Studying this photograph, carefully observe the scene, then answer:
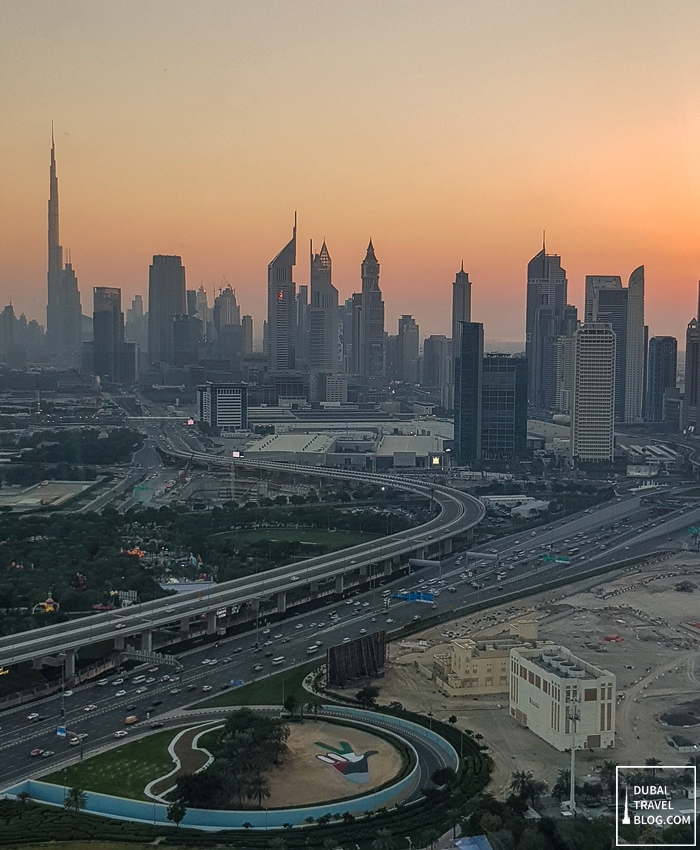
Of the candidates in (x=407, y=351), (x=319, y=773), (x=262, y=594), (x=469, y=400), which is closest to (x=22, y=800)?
(x=319, y=773)

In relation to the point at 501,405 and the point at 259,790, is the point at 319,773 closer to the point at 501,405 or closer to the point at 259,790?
the point at 259,790

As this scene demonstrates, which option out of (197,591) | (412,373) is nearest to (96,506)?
(197,591)

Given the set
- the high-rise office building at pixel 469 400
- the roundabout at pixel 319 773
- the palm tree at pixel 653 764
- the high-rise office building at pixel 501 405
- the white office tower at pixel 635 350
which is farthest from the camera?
the white office tower at pixel 635 350

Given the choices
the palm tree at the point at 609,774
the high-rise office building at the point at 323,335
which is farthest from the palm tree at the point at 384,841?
the high-rise office building at the point at 323,335

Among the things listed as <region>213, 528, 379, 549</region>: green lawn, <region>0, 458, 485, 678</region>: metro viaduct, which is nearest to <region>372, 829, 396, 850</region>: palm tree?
<region>0, 458, 485, 678</region>: metro viaduct

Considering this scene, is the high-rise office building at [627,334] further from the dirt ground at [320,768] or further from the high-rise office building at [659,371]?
the dirt ground at [320,768]

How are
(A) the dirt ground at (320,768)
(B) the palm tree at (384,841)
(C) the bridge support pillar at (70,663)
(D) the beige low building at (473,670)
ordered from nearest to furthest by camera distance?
(B) the palm tree at (384,841), (A) the dirt ground at (320,768), (D) the beige low building at (473,670), (C) the bridge support pillar at (70,663)

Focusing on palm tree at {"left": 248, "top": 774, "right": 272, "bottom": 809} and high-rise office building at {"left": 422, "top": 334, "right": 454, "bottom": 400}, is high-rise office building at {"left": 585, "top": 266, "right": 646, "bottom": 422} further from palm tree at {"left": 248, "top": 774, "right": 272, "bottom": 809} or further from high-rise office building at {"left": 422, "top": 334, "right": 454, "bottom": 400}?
palm tree at {"left": 248, "top": 774, "right": 272, "bottom": 809}
